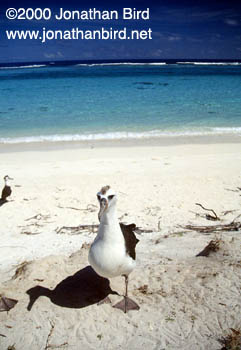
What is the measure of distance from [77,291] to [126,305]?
1.99 feet

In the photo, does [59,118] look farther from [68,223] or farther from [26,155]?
[68,223]

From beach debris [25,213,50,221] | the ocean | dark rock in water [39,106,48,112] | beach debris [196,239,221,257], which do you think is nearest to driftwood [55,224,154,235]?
beach debris [25,213,50,221]

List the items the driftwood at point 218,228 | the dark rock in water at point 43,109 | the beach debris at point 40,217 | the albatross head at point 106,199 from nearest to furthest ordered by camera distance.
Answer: the albatross head at point 106,199, the driftwood at point 218,228, the beach debris at point 40,217, the dark rock in water at point 43,109

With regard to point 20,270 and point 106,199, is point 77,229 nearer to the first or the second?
point 20,270

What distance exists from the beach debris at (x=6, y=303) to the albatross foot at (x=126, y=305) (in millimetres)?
1061

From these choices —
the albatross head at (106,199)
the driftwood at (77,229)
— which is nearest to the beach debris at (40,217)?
the driftwood at (77,229)

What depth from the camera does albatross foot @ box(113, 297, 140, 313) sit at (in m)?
3.59

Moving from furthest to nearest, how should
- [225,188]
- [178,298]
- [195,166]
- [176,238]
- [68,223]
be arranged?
[195,166]
[225,188]
[68,223]
[176,238]
[178,298]

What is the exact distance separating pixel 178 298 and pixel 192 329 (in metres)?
0.44

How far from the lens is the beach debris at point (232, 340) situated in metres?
3.02

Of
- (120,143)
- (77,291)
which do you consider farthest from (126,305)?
(120,143)

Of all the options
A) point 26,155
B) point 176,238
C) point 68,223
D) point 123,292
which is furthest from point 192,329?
point 26,155

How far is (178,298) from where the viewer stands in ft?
12.3

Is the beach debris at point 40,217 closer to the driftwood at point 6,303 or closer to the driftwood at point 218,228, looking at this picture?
the driftwood at point 218,228
